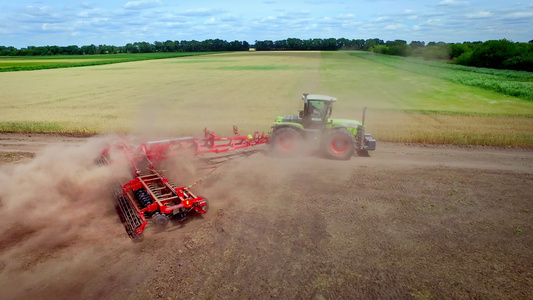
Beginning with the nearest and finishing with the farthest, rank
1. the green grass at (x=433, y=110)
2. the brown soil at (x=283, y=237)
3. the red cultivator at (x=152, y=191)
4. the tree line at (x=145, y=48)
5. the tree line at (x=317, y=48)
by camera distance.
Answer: the brown soil at (x=283, y=237), the red cultivator at (x=152, y=191), the green grass at (x=433, y=110), the tree line at (x=317, y=48), the tree line at (x=145, y=48)

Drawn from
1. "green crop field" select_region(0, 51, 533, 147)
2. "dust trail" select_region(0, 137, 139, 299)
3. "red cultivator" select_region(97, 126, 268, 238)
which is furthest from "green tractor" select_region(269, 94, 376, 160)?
"dust trail" select_region(0, 137, 139, 299)

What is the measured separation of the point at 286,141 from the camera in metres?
13.2

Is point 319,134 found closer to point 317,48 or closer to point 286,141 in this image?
point 286,141

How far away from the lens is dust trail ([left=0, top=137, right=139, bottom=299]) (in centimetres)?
643

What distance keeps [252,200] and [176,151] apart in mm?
3484

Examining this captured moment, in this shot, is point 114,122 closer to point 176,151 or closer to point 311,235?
point 176,151

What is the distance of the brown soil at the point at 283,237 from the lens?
6.27 meters

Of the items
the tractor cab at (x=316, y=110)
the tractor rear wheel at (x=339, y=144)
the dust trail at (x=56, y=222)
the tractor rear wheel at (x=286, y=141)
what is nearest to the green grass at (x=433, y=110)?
the tractor rear wheel at (x=339, y=144)

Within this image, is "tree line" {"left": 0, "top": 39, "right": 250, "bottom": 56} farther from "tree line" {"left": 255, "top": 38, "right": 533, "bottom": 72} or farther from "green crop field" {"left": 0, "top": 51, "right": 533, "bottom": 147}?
"green crop field" {"left": 0, "top": 51, "right": 533, "bottom": 147}

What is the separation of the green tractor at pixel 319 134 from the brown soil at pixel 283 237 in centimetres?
113

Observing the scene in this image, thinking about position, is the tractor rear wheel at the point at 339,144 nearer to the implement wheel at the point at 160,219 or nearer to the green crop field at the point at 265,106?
the green crop field at the point at 265,106

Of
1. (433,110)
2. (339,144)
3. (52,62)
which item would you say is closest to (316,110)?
(339,144)

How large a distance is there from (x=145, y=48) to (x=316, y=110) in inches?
5174

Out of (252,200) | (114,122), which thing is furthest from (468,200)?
(114,122)
